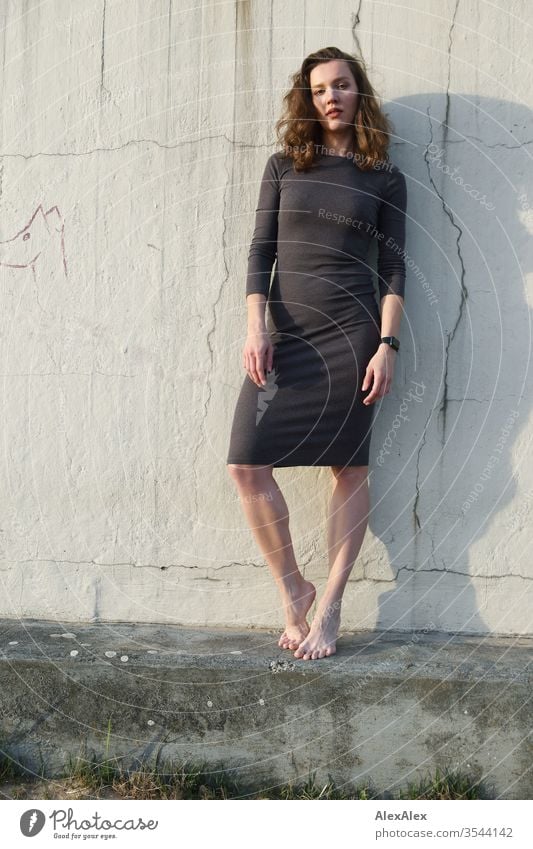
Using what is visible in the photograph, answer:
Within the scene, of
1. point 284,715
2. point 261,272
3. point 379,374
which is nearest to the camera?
point 284,715

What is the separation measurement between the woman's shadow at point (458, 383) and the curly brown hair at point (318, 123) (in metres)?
0.18

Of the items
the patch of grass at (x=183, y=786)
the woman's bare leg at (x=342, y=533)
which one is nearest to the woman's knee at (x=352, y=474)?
the woman's bare leg at (x=342, y=533)

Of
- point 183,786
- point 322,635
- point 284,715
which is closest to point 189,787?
point 183,786

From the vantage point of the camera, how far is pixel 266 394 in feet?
→ 9.29

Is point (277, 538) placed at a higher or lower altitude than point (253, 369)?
lower

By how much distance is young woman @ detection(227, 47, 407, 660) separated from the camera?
2.81 m

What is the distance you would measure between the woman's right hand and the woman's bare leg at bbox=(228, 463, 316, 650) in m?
0.31

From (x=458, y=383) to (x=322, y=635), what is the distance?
101 cm

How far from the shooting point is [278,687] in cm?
264

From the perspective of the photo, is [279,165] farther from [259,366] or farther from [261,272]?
[259,366]

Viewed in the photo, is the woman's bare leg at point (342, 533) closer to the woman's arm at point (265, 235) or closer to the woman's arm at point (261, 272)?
the woman's arm at point (261, 272)

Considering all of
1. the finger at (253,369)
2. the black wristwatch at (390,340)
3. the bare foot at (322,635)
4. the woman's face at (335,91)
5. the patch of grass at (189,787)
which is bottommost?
the patch of grass at (189,787)

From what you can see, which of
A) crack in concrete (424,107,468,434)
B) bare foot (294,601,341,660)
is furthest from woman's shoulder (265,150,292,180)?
bare foot (294,601,341,660)

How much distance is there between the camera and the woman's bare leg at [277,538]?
2.84 meters
